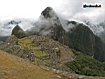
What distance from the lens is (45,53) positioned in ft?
Result: 623

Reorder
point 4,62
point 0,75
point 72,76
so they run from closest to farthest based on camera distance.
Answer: point 0,75, point 72,76, point 4,62

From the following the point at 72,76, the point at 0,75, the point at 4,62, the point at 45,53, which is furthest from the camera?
the point at 45,53

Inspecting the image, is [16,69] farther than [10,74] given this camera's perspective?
Yes

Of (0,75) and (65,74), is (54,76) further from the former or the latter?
(0,75)

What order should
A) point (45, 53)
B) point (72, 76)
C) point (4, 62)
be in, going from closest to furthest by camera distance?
1. point (72, 76)
2. point (4, 62)
3. point (45, 53)

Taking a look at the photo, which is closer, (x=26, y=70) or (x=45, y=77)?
(x=45, y=77)

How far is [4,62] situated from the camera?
44.7 m

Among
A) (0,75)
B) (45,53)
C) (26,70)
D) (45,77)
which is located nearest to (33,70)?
(26,70)

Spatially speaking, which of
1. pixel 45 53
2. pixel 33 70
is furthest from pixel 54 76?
pixel 45 53

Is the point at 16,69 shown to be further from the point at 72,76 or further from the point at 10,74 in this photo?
the point at 72,76

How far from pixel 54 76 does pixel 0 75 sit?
810 centimetres

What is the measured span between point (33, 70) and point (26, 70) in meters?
1.18

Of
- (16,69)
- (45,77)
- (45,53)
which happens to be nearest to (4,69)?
(16,69)

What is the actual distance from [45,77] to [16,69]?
18.5 ft
